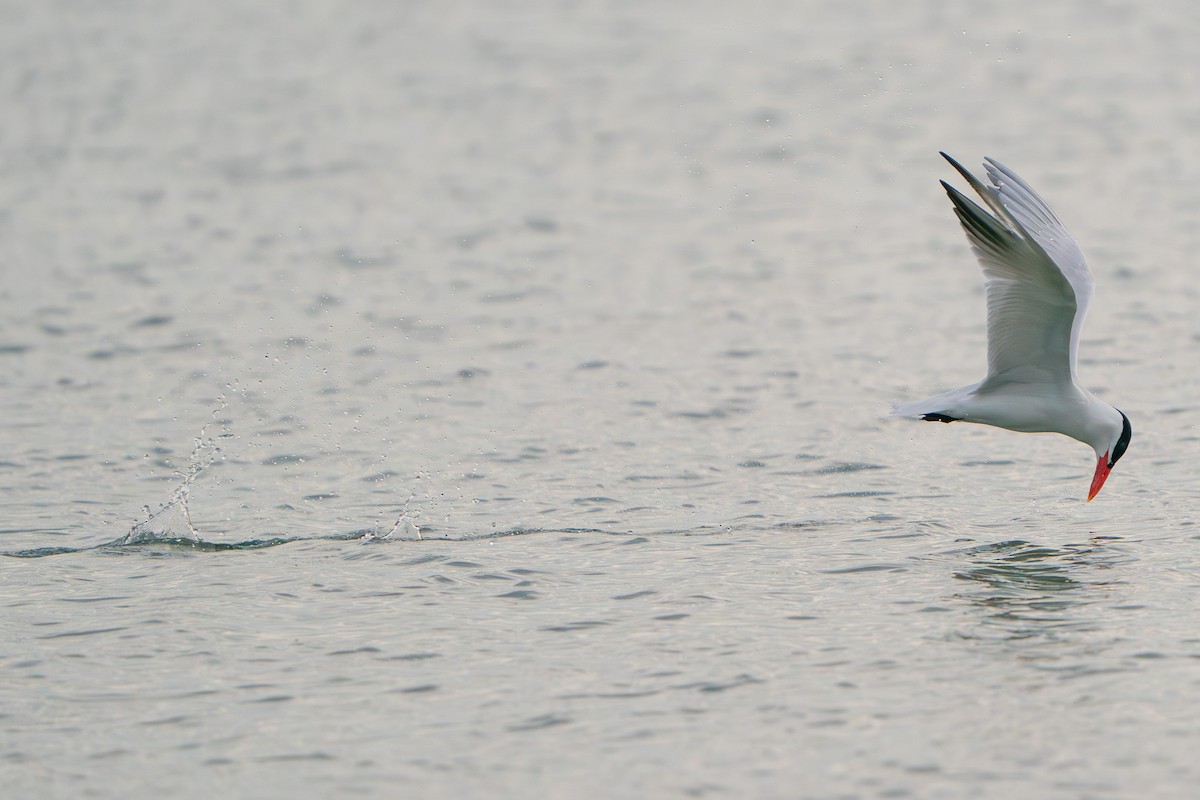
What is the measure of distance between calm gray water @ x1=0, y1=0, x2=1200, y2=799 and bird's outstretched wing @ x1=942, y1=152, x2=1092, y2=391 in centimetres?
89

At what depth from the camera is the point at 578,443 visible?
11.2 metres

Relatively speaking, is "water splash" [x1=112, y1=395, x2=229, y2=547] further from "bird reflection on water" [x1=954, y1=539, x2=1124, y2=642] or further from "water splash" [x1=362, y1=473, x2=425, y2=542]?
"bird reflection on water" [x1=954, y1=539, x2=1124, y2=642]

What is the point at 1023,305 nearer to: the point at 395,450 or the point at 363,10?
the point at 395,450

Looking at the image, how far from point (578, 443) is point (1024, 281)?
343 centimetres

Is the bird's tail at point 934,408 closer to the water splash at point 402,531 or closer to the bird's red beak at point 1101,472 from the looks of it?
A: the bird's red beak at point 1101,472

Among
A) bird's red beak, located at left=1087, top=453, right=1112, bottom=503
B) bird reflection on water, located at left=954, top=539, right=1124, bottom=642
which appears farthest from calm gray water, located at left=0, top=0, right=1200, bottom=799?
bird's red beak, located at left=1087, top=453, right=1112, bottom=503

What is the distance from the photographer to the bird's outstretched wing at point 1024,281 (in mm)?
8438

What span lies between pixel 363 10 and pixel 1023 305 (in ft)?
68.9

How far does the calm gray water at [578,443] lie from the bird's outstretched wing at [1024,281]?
35.0 inches

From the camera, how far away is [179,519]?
31.8ft

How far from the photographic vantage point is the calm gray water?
23.0 ft

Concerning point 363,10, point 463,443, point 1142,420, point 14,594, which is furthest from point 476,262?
point 363,10

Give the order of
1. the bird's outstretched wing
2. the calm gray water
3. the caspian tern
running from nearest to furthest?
the calm gray water
the bird's outstretched wing
the caspian tern

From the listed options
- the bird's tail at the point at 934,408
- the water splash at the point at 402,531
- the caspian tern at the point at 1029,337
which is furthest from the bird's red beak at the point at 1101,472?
the water splash at the point at 402,531
